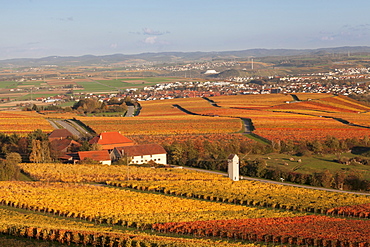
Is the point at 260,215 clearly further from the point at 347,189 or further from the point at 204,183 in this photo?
the point at 347,189

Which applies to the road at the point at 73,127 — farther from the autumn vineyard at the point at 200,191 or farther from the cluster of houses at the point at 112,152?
the cluster of houses at the point at 112,152

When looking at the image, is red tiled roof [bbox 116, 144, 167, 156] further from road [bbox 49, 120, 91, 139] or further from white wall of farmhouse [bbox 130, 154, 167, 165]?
road [bbox 49, 120, 91, 139]

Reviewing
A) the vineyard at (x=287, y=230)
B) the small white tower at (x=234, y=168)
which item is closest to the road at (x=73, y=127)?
the small white tower at (x=234, y=168)

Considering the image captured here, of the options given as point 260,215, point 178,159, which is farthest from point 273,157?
point 260,215

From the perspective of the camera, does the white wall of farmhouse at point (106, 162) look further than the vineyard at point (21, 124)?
No

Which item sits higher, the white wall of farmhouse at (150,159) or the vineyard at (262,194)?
the vineyard at (262,194)

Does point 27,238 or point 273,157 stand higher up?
point 27,238
